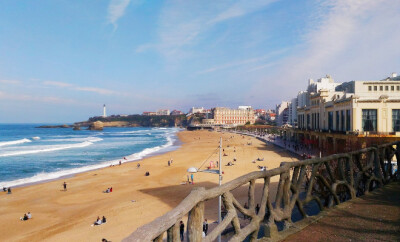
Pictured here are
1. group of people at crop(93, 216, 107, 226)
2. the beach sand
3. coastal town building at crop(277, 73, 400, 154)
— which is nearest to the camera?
the beach sand

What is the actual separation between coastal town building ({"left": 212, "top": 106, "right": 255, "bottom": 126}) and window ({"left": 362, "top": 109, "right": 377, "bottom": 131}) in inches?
5804

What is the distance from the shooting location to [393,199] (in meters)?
7.18

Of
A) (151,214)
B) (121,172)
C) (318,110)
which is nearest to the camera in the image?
(151,214)

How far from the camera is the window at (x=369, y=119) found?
30125 millimetres

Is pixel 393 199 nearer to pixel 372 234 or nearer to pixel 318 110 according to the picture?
pixel 372 234

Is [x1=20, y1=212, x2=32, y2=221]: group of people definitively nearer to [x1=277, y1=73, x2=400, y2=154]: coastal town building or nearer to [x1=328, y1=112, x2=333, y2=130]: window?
[x1=277, y1=73, x2=400, y2=154]: coastal town building

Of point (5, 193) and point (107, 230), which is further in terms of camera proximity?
point (5, 193)

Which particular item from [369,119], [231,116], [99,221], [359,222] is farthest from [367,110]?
[231,116]

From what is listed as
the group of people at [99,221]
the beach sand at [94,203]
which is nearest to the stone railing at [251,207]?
the beach sand at [94,203]

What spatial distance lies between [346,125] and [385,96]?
4883mm

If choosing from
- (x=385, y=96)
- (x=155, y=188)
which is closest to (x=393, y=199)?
(x=155, y=188)

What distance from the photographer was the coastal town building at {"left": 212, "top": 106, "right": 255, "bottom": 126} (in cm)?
17925

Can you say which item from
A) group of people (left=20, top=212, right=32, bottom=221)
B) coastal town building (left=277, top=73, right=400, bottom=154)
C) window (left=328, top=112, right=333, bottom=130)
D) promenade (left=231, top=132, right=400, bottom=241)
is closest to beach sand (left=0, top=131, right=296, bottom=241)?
group of people (left=20, top=212, right=32, bottom=221)

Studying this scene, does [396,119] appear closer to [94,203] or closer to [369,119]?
[369,119]
